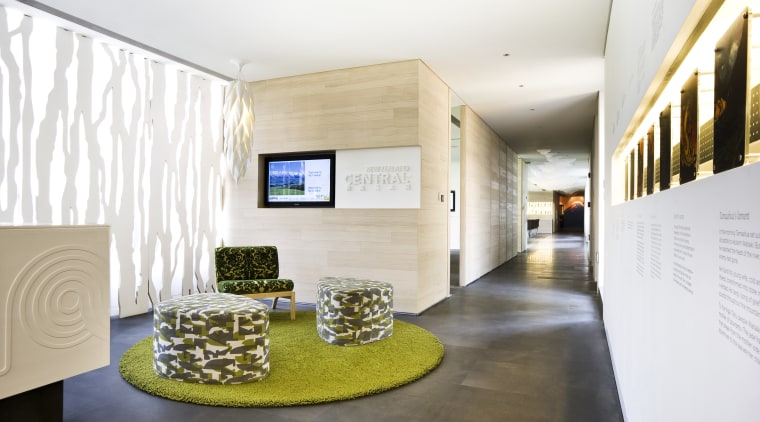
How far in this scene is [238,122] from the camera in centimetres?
565

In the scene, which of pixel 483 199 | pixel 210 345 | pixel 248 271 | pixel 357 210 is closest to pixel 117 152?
pixel 248 271

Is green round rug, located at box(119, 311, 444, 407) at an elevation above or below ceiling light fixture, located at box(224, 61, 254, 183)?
below

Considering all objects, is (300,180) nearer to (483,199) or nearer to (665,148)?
(483,199)

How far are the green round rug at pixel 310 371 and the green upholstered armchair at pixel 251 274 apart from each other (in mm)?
589

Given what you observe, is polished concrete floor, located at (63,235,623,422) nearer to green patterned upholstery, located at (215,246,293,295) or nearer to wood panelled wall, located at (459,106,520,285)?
green patterned upholstery, located at (215,246,293,295)

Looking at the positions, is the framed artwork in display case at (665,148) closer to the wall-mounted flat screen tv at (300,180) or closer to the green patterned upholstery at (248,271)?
the green patterned upholstery at (248,271)

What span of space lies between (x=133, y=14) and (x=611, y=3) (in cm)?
439

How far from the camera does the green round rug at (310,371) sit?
9.75 feet

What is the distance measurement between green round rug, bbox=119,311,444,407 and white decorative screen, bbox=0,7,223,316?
1661 mm

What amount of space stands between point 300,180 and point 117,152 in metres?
2.20

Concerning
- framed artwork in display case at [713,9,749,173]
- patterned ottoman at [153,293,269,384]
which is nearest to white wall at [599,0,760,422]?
framed artwork in display case at [713,9,749,173]

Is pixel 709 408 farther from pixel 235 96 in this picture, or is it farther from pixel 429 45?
pixel 235 96

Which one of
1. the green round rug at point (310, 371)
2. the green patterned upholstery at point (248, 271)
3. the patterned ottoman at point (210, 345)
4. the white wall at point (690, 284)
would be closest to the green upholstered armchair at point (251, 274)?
the green patterned upholstery at point (248, 271)

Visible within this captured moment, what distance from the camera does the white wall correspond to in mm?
772
